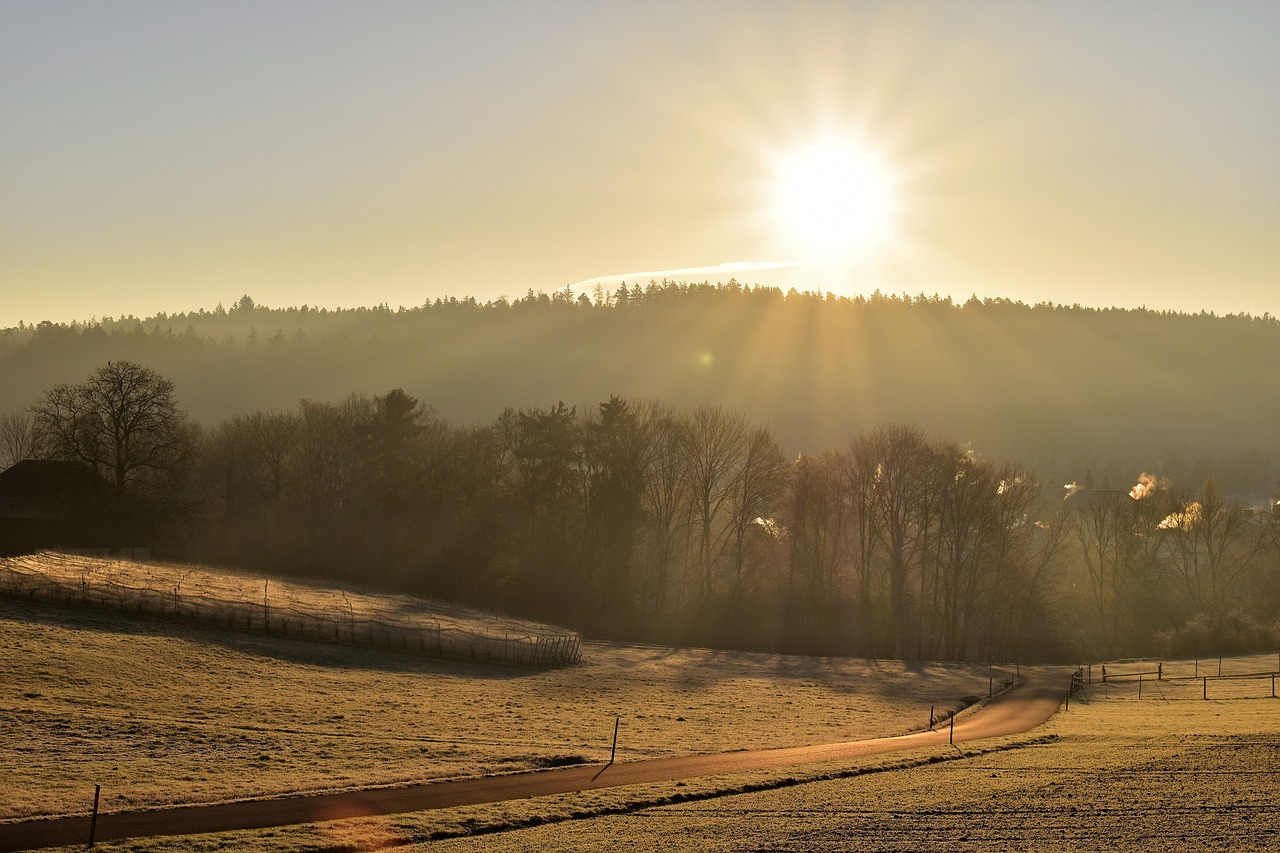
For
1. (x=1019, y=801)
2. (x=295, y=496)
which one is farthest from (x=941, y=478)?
(x=1019, y=801)

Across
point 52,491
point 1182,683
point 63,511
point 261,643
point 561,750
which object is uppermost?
point 52,491

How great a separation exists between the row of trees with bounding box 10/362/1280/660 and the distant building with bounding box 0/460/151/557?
8581 mm

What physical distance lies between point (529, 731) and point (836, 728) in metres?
13.2

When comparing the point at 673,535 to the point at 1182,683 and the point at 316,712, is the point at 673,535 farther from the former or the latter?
the point at 316,712

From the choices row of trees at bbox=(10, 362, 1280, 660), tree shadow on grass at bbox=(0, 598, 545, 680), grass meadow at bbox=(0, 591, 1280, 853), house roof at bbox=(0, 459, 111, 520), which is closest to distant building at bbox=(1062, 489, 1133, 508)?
row of trees at bbox=(10, 362, 1280, 660)

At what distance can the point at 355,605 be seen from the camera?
62875 mm

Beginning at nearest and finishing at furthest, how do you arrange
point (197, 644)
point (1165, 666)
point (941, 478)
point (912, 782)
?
1. point (912, 782)
2. point (197, 644)
3. point (1165, 666)
4. point (941, 478)

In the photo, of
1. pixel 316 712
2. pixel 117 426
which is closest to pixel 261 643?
pixel 316 712

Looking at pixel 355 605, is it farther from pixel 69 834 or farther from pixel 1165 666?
pixel 1165 666

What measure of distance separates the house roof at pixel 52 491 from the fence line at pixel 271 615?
7.29 meters

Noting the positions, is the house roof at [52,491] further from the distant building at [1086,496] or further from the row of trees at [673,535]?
the distant building at [1086,496]

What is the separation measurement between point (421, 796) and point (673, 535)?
228ft

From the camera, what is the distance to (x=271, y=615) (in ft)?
174

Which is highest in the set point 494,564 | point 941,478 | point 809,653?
point 941,478
